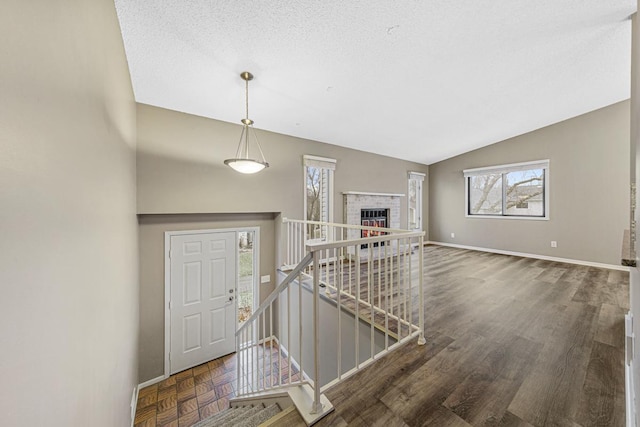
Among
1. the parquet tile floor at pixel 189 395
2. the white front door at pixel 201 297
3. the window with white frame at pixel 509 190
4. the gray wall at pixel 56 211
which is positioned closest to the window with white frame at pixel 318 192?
the white front door at pixel 201 297

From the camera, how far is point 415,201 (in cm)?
736

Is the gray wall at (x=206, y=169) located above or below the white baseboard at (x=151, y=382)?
above

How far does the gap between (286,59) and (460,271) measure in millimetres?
4414

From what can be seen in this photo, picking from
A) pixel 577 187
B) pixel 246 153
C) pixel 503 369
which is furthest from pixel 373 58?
pixel 577 187

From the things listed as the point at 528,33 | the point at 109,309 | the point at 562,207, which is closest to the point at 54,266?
the point at 109,309

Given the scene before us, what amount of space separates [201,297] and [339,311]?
10.2 ft

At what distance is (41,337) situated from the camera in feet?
2.61

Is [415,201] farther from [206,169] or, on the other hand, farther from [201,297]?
[201,297]

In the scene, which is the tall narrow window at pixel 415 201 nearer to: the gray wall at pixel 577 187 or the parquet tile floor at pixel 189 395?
the gray wall at pixel 577 187

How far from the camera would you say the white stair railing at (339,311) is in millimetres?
1610

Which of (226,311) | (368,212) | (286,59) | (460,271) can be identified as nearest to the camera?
(286,59)

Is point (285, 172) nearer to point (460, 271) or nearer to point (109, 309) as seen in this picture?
point (109, 309)

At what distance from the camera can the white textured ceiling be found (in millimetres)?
1953

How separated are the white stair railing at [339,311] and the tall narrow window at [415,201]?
1755mm
